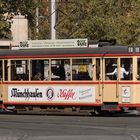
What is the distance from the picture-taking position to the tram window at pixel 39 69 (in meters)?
24.8

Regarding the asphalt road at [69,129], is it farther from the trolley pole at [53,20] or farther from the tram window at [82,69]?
the trolley pole at [53,20]

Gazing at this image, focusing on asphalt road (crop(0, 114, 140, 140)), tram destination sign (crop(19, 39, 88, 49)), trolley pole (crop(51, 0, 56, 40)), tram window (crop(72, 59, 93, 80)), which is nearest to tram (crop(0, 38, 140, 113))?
tram window (crop(72, 59, 93, 80))

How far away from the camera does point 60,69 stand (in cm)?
2448

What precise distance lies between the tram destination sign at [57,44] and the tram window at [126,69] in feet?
6.21

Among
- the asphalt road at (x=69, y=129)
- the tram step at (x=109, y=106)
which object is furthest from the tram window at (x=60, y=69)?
the asphalt road at (x=69, y=129)

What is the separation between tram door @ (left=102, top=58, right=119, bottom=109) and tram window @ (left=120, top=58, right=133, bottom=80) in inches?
9.0

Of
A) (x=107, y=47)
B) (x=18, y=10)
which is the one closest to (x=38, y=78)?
(x=107, y=47)

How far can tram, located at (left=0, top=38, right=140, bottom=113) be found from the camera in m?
23.5

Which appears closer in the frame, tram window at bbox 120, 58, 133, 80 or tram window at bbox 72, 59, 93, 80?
tram window at bbox 120, 58, 133, 80

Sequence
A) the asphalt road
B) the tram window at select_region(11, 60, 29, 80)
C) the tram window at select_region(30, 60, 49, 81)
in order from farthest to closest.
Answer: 1. the tram window at select_region(11, 60, 29, 80)
2. the tram window at select_region(30, 60, 49, 81)
3. the asphalt road

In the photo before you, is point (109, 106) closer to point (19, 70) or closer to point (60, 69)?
point (60, 69)

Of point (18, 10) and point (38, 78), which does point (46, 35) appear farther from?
point (38, 78)

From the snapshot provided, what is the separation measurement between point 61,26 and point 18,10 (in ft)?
32.9

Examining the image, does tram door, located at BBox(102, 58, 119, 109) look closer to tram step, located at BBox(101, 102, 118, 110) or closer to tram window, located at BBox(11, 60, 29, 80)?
tram step, located at BBox(101, 102, 118, 110)
